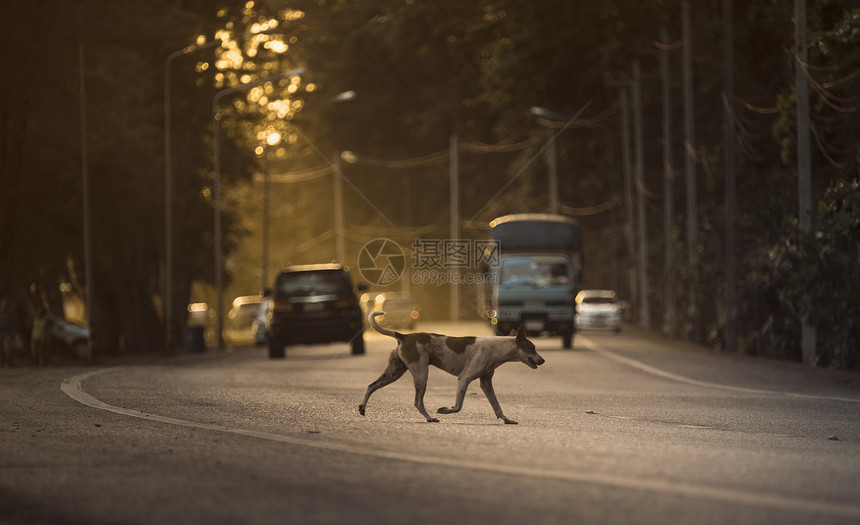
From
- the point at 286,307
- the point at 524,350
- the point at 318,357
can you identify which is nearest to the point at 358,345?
the point at 318,357

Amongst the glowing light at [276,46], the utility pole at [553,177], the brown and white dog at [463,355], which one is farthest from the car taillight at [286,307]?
the utility pole at [553,177]

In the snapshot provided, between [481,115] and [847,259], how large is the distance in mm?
48069

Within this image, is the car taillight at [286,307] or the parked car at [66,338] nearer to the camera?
the car taillight at [286,307]

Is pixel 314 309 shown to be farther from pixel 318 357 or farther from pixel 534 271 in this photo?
pixel 534 271

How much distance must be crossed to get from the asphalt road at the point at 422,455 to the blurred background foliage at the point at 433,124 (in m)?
6.44

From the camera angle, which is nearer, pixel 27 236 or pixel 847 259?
pixel 847 259

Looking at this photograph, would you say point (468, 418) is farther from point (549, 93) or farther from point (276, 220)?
point (276, 220)

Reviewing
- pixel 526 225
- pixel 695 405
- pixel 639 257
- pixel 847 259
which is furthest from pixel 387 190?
pixel 695 405

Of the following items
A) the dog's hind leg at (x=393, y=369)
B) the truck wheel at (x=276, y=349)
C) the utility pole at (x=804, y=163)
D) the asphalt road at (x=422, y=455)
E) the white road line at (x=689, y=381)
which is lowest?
the white road line at (x=689, y=381)

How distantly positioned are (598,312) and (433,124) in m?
19.8

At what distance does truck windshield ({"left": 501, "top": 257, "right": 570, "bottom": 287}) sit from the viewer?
3684cm

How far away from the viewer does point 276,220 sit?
92.8 metres

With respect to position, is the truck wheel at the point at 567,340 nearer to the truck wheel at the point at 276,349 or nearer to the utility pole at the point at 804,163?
the truck wheel at the point at 276,349

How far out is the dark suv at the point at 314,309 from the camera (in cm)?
3384
